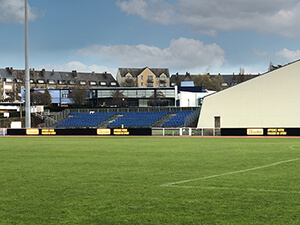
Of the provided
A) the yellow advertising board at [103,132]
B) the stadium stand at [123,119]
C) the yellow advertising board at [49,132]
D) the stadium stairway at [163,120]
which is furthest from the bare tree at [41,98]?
the yellow advertising board at [103,132]

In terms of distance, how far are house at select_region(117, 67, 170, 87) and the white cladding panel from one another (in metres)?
99.8

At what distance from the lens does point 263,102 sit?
48719 millimetres

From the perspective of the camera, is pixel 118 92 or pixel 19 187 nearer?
pixel 19 187

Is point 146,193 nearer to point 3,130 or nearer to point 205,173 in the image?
point 205,173

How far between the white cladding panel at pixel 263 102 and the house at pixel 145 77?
9984 centimetres

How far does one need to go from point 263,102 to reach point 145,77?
344ft

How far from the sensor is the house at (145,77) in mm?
151500

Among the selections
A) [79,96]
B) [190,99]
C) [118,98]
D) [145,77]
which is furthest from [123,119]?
[145,77]

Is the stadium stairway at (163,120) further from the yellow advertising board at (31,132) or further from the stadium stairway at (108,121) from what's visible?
the yellow advertising board at (31,132)

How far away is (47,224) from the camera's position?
6.43m

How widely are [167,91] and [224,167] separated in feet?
318

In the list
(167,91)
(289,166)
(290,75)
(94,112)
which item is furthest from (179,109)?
(289,166)

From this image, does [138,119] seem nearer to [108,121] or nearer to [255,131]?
[108,121]

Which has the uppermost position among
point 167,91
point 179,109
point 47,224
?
point 167,91
